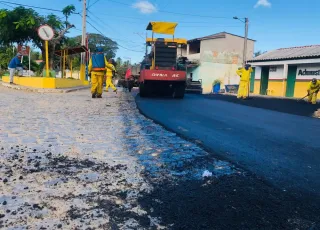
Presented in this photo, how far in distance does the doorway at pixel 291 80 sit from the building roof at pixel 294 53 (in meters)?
0.99

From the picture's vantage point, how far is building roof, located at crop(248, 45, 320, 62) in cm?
2078

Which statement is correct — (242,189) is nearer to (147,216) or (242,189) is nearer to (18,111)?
(147,216)

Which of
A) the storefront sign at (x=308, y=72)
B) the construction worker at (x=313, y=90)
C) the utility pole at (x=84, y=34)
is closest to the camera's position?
the construction worker at (x=313, y=90)

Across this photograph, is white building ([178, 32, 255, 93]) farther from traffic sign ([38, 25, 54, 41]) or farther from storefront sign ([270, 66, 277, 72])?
traffic sign ([38, 25, 54, 41])

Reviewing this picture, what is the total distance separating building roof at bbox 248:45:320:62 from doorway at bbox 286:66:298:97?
99 cm

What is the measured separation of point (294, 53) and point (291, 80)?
2057 mm

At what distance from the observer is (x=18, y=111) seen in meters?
7.00

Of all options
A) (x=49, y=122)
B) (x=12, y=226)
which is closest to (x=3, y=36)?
(x=49, y=122)

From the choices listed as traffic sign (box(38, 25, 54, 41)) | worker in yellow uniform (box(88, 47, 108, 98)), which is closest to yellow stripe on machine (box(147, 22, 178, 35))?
worker in yellow uniform (box(88, 47, 108, 98))

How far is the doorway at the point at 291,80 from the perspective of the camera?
2258 cm

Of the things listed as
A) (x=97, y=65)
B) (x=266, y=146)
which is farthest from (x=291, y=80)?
(x=266, y=146)

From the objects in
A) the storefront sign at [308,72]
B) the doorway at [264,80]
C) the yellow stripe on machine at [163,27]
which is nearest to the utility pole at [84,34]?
the yellow stripe on machine at [163,27]

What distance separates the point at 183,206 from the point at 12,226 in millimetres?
1204

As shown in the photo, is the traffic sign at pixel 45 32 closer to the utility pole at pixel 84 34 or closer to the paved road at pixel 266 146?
the paved road at pixel 266 146
